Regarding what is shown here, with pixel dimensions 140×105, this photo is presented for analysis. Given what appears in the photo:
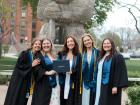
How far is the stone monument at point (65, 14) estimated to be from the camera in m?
13.6

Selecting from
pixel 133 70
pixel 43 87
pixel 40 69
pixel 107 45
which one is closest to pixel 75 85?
pixel 43 87

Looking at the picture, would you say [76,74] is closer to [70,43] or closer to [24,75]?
[70,43]

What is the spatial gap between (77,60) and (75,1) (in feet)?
→ 18.8

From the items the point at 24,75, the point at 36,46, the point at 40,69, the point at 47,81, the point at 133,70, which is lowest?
the point at 133,70

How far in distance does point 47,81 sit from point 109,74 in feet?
3.73

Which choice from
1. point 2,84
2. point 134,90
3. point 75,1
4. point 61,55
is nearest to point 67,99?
point 61,55

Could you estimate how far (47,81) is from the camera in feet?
26.9

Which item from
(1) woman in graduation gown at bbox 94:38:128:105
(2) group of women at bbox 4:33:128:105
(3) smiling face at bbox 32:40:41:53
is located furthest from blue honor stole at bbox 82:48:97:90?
(3) smiling face at bbox 32:40:41:53

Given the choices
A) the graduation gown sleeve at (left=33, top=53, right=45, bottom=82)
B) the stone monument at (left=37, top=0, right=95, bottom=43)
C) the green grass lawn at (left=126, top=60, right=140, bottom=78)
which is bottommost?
the green grass lawn at (left=126, top=60, right=140, bottom=78)

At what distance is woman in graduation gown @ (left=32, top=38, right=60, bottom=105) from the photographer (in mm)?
8125

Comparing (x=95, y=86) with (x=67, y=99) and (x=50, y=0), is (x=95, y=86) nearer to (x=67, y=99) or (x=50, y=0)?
(x=67, y=99)

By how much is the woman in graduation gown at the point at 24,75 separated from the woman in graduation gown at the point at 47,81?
5.0 inches

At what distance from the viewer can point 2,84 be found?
16.9m

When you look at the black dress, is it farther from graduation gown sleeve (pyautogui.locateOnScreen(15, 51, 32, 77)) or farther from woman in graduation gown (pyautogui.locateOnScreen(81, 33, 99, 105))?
woman in graduation gown (pyautogui.locateOnScreen(81, 33, 99, 105))
